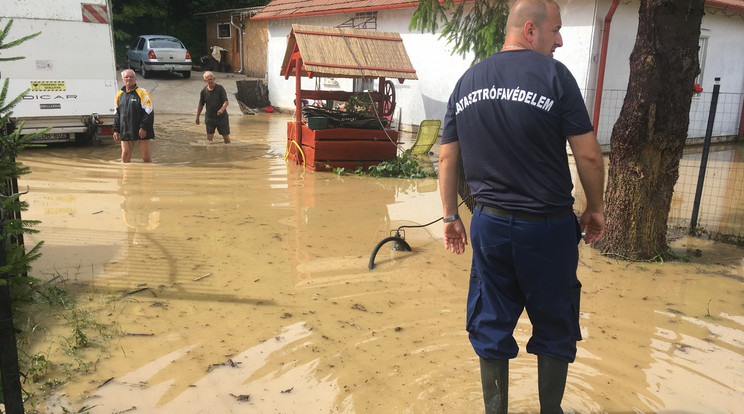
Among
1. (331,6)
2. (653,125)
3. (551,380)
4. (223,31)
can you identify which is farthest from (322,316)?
(223,31)

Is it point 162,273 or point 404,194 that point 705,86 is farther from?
point 162,273

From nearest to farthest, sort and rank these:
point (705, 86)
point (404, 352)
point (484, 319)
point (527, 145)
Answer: point (527, 145) → point (484, 319) → point (404, 352) → point (705, 86)

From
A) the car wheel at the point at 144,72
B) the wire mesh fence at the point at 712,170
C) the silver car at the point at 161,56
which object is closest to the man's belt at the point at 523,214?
the wire mesh fence at the point at 712,170

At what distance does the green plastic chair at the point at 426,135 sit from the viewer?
1158 centimetres

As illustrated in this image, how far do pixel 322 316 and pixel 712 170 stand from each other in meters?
10.2

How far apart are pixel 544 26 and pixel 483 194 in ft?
2.71

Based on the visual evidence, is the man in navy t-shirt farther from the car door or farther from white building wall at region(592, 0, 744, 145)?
the car door

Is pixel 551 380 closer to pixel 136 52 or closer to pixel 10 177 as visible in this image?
pixel 10 177

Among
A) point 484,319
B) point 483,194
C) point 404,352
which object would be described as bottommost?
point 404,352

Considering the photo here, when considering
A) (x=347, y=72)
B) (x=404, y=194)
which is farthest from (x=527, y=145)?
(x=347, y=72)

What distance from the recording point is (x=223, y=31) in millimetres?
31359

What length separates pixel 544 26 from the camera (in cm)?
273

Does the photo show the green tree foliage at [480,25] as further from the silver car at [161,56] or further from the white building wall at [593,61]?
the silver car at [161,56]

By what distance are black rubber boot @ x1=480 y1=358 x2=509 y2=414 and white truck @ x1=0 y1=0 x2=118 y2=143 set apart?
10.4m
